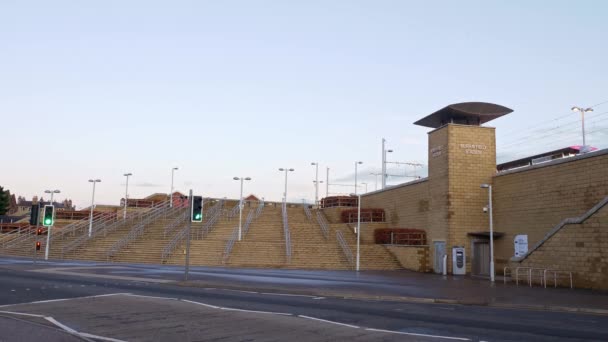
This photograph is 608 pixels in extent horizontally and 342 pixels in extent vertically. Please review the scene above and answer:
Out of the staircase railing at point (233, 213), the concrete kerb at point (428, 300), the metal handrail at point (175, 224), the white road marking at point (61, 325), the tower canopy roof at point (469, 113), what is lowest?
the concrete kerb at point (428, 300)

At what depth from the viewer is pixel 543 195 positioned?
31.5m

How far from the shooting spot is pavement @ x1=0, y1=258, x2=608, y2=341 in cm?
1100

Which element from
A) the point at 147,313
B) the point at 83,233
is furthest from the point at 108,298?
the point at 83,233

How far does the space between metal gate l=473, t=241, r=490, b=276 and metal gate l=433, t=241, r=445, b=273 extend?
219cm

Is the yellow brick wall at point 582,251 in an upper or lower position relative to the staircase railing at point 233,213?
lower

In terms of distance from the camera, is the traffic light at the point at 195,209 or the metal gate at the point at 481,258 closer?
the traffic light at the point at 195,209

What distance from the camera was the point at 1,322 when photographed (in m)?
11.8

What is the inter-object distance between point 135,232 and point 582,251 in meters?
35.7

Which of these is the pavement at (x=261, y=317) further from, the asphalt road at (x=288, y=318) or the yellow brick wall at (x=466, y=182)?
the yellow brick wall at (x=466, y=182)

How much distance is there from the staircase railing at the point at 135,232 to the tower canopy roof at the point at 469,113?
26859mm

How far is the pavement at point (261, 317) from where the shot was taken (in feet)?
36.1

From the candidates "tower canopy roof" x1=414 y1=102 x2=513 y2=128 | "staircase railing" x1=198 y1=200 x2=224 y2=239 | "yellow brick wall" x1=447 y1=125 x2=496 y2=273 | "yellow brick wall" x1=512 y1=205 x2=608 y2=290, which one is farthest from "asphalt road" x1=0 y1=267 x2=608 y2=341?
"staircase railing" x1=198 y1=200 x2=224 y2=239

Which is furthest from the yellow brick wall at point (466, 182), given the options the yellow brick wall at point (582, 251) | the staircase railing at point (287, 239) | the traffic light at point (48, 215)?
the traffic light at point (48, 215)

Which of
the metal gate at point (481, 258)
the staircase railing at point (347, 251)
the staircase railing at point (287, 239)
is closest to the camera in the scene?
the metal gate at point (481, 258)
